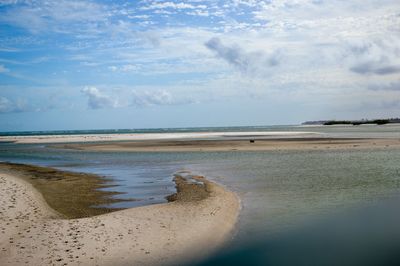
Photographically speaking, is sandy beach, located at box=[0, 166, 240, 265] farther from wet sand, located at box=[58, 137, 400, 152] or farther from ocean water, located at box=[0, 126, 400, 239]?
wet sand, located at box=[58, 137, 400, 152]

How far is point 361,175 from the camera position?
25.3 m

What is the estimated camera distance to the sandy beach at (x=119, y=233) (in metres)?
10.7

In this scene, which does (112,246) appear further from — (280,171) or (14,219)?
(280,171)

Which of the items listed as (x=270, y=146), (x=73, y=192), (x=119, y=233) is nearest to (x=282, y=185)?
(x=73, y=192)

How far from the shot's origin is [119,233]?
41.8 feet

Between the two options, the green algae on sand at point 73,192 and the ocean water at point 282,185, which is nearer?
the ocean water at point 282,185

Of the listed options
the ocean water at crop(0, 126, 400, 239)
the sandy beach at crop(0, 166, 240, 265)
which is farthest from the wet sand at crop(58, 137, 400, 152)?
the sandy beach at crop(0, 166, 240, 265)

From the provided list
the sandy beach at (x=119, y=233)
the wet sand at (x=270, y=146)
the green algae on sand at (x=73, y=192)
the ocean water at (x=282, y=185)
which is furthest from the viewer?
the wet sand at (x=270, y=146)

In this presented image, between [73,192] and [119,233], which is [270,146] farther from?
[119,233]

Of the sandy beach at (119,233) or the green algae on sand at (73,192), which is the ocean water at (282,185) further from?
the sandy beach at (119,233)

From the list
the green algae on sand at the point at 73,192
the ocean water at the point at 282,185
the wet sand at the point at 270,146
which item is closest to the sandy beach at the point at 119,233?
the green algae on sand at the point at 73,192

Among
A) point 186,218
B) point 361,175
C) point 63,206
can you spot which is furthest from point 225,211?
point 361,175

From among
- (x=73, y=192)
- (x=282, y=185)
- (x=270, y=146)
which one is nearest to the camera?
(x=73, y=192)

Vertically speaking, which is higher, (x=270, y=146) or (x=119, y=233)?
(x=270, y=146)
